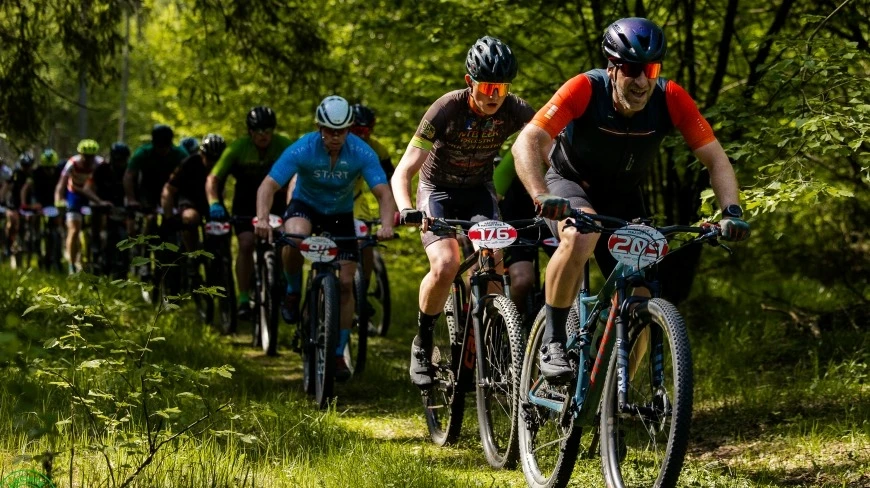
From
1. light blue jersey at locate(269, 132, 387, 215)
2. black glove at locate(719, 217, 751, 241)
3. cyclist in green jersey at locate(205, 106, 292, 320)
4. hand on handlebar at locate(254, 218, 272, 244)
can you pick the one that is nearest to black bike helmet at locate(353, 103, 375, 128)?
cyclist in green jersey at locate(205, 106, 292, 320)

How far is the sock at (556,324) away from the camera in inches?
201

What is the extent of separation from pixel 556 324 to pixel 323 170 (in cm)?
359

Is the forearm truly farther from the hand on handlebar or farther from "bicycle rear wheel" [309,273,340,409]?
the hand on handlebar

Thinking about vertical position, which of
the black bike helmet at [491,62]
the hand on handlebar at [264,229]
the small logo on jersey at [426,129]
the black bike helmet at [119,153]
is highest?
the black bike helmet at [119,153]

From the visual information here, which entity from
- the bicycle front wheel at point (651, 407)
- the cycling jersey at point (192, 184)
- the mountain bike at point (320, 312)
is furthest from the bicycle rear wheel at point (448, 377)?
the cycling jersey at point (192, 184)

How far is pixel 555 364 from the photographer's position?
4988mm

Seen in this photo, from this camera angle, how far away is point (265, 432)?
241 inches

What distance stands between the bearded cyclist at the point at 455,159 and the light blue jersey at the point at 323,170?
1205mm

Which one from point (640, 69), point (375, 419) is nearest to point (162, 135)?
point (375, 419)

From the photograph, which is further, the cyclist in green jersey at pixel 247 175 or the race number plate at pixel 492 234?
the cyclist in green jersey at pixel 247 175

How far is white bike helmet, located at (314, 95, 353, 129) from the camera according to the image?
800 centimetres

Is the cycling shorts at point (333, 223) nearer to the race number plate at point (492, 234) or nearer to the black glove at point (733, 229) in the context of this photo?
the race number plate at point (492, 234)

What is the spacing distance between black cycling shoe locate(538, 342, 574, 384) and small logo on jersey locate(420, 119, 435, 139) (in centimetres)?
196

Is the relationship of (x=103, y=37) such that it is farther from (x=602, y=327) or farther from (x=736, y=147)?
(x=602, y=327)
